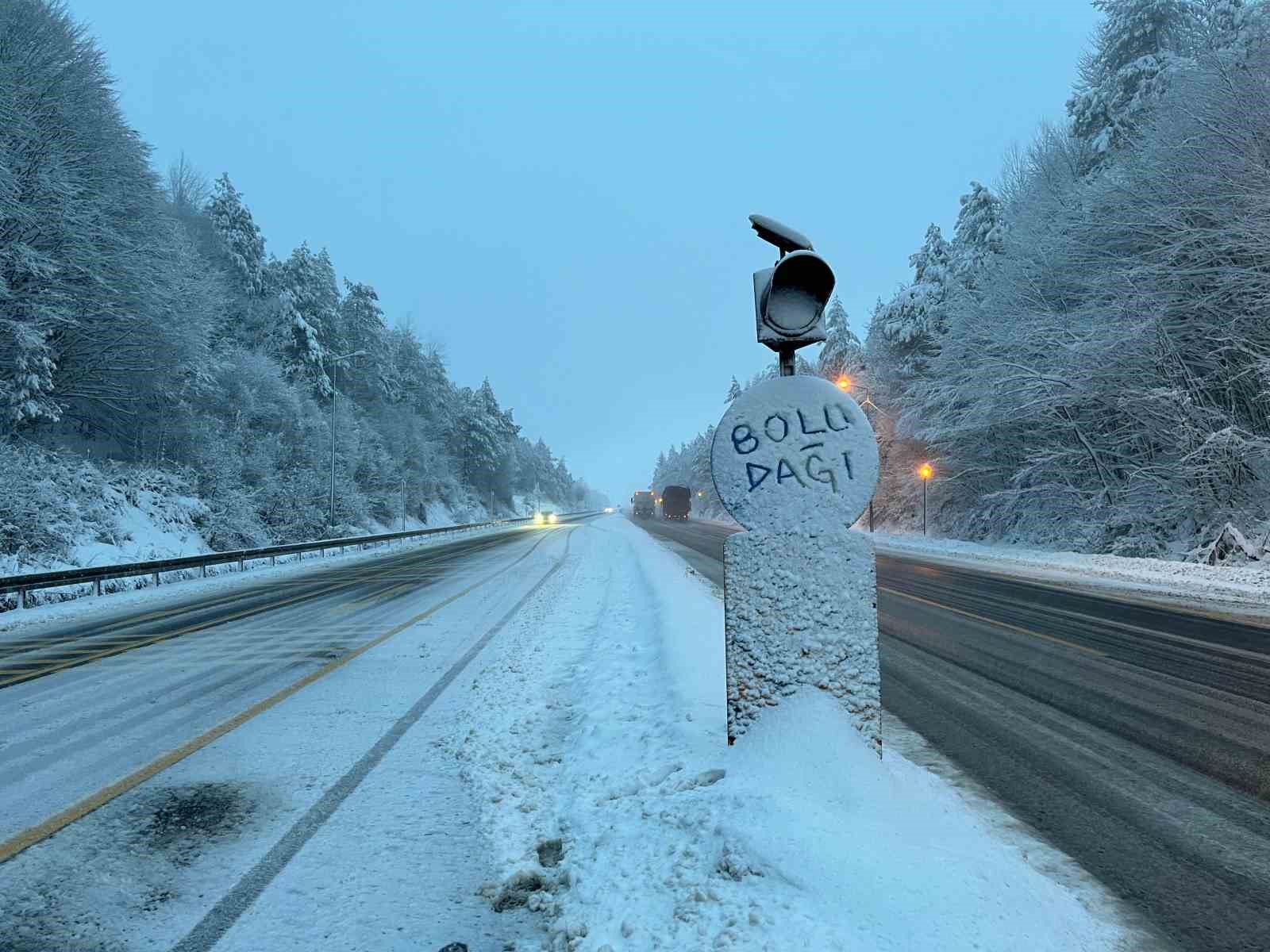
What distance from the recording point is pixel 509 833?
11.4 ft

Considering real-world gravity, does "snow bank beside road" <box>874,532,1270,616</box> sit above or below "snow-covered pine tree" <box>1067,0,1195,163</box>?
below

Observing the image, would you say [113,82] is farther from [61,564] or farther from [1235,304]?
[1235,304]

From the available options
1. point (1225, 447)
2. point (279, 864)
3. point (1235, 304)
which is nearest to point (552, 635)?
point (279, 864)

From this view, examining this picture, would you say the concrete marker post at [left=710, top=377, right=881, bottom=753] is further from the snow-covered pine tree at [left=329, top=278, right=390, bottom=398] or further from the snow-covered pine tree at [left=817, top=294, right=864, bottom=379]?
the snow-covered pine tree at [left=329, top=278, right=390, bottom=398]

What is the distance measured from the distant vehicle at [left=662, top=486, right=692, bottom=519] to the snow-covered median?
63464 mm

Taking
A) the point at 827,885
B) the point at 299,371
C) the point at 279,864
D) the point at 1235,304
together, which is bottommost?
the point at 279,864

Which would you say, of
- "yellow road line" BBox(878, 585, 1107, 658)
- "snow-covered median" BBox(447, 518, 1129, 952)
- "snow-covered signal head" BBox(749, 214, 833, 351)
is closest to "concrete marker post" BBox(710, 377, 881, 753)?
"snow-covered median" BBox(447, 518, 1129, 952)

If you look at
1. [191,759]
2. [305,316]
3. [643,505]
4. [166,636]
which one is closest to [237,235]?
[305,316]

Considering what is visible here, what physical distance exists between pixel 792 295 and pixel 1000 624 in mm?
7737

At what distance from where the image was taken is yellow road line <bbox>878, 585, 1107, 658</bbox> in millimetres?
7609

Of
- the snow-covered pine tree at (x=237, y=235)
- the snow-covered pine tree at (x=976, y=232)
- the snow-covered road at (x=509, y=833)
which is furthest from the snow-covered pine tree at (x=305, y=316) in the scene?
the snow-covered road at (x=509, y=833)

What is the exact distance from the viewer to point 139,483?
930 inches

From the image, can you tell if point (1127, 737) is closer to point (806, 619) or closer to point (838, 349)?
point (806, 619)

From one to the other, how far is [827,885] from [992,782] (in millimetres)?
2109
